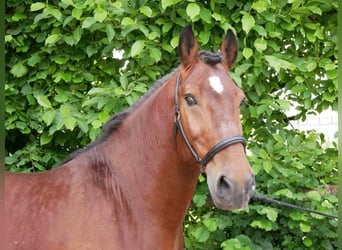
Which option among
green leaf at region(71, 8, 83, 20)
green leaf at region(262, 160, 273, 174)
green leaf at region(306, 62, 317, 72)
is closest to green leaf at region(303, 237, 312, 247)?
green leaf at region(262, 160, 273, 174)

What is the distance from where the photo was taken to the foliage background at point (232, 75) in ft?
11.7

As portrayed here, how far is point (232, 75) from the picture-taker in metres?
3.51

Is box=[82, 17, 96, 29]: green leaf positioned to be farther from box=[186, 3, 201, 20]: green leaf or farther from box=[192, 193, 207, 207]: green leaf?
box=[192, 193, 207, 207]: green leaf

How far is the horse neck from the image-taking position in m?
2.43

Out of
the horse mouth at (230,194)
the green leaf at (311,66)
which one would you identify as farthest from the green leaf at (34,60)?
the horse mouth at (230,194)

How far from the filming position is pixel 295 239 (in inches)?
153

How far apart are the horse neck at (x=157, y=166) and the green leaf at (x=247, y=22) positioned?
1135 mm

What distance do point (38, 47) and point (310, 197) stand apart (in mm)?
2489

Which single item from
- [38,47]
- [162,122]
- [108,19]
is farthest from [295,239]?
[38,47]

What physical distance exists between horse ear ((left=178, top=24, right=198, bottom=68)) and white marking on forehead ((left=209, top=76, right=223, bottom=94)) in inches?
7.6

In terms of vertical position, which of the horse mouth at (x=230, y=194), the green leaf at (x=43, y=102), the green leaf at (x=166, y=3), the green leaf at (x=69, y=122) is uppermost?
the green leaf at (x=166, y=3)

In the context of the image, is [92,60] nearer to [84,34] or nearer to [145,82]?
[84,34]

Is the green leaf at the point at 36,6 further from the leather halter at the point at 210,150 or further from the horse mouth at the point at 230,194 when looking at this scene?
the horse mouth at the point at 230,194

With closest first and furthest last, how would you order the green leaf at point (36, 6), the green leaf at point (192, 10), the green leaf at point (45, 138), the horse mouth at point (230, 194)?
the horse mouth at point (230, 194), the green leaf at point (192, 10), the green leaf at point (36, 6), the green leaf at point (45, 138)
